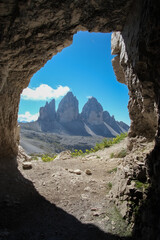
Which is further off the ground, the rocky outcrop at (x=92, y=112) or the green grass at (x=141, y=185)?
the rocky outcrop at (x=92, y=112)

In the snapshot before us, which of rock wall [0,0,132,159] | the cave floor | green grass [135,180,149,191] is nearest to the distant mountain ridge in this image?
the cave floor

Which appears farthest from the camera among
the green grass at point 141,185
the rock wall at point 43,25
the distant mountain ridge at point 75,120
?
the distant mountain ridge at point 75,120

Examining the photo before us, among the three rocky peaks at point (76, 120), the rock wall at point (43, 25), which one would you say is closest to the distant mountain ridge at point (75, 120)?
the three rocky peaks at point (76, 120)

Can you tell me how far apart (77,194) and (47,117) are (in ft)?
483

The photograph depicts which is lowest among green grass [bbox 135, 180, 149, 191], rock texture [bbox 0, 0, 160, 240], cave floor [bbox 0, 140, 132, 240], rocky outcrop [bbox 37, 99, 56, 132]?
cave floor [bbox 0, 140, 132, 240]

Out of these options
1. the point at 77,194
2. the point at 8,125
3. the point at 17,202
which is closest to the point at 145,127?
the point at 77,194

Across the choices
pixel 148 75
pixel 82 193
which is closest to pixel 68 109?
pixel 82 193

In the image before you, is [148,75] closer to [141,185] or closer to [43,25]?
[141,185]

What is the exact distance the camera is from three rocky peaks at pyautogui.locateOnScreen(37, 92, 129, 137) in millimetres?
145000

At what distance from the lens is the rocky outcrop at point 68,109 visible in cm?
15500

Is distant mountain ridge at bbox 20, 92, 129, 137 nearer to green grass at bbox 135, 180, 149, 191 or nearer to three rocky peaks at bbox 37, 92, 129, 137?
three rocky peaks at bbox 37, 92, 129, 137

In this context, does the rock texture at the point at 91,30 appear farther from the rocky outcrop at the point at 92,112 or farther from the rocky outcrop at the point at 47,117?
the rocky outcrop at the point at 92,112

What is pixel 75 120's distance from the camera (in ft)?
506

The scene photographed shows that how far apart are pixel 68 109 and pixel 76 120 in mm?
14985
